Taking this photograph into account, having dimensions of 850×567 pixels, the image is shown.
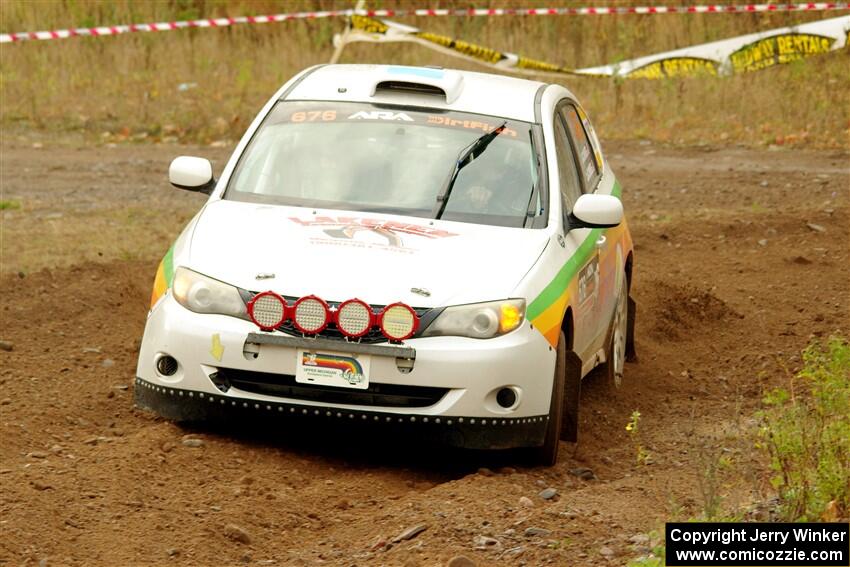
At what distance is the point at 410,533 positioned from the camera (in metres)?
5.71

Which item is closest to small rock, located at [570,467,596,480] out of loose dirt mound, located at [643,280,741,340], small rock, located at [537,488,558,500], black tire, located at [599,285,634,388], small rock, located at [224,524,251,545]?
small rock, located at [537,488,558,500]

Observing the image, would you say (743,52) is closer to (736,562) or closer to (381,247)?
A: (381,247)

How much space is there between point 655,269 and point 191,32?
11815mm

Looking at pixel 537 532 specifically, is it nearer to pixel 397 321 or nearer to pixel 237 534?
pixel 237 534

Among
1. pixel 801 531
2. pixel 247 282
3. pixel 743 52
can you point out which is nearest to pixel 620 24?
pixel 743 52

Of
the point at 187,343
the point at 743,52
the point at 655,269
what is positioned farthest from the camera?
the point at 743,52

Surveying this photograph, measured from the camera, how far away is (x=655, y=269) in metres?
12.1

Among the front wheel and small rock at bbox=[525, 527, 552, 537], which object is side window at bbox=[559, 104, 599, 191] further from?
small rock at bbox=[525, 527, 552, 537]

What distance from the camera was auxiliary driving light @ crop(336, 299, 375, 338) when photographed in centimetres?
662

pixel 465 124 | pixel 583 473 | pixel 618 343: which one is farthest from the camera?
pixel 618 343

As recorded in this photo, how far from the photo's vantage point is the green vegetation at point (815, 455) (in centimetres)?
545

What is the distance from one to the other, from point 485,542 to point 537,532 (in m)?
0.21

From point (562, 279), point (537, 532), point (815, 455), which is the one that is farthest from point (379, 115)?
point (815, 455)

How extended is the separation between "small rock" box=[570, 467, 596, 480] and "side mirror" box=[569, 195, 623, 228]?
4.07 ft
